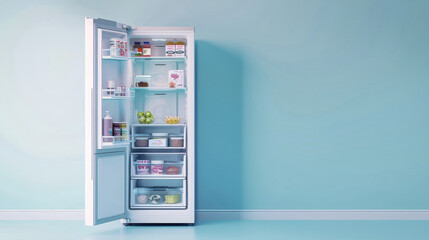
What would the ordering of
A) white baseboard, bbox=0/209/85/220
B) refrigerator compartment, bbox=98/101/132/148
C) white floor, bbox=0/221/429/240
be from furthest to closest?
1. white baseboard, bbox=0/209/85/220
2. refrigerator compartment, bbox=98/101/132/148
3. white floor, bbox=0/221/429/240

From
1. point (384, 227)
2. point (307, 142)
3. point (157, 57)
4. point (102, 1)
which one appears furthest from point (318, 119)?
point (102, 1)

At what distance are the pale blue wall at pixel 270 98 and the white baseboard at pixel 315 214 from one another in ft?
0.27

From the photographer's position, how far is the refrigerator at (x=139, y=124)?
5.31 metres

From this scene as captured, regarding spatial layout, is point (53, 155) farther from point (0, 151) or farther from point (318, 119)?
point (318, 119)

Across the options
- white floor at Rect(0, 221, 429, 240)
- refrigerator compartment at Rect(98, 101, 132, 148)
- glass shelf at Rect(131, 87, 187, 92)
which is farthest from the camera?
glass shelf at Rect(131, 87, 187, 92)

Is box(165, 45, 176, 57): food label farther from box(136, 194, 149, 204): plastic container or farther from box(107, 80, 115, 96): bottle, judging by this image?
box(136, 194, 149, 204): plastic container

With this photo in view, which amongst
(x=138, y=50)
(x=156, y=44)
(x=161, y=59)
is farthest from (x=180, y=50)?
(x=138, y=50)

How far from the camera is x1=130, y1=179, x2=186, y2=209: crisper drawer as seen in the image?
5.75 metres

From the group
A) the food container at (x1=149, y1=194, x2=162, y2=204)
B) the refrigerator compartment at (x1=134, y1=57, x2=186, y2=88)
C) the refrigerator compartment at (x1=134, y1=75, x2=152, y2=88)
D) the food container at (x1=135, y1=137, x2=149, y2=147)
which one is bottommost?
the food container at (x1=149, y1=194, x2=162, y2=204)

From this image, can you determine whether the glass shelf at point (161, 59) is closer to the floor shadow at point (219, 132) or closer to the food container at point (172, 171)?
the floor shadow at point (219, 132)

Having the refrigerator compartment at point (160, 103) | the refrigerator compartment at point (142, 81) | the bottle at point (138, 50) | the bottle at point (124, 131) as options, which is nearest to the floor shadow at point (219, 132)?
the refrigerator compartment at point (160, 103)

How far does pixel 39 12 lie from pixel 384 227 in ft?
17.7

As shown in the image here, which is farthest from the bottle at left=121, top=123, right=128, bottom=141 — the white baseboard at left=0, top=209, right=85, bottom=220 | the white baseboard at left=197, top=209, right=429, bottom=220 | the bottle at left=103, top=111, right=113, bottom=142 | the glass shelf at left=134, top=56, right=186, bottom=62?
the white baseboard at left=197, top=209, right=429, bottom=220

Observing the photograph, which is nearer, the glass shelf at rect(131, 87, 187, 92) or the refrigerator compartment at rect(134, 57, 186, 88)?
the glass shelf at rect(131, 87, 187, 92)
